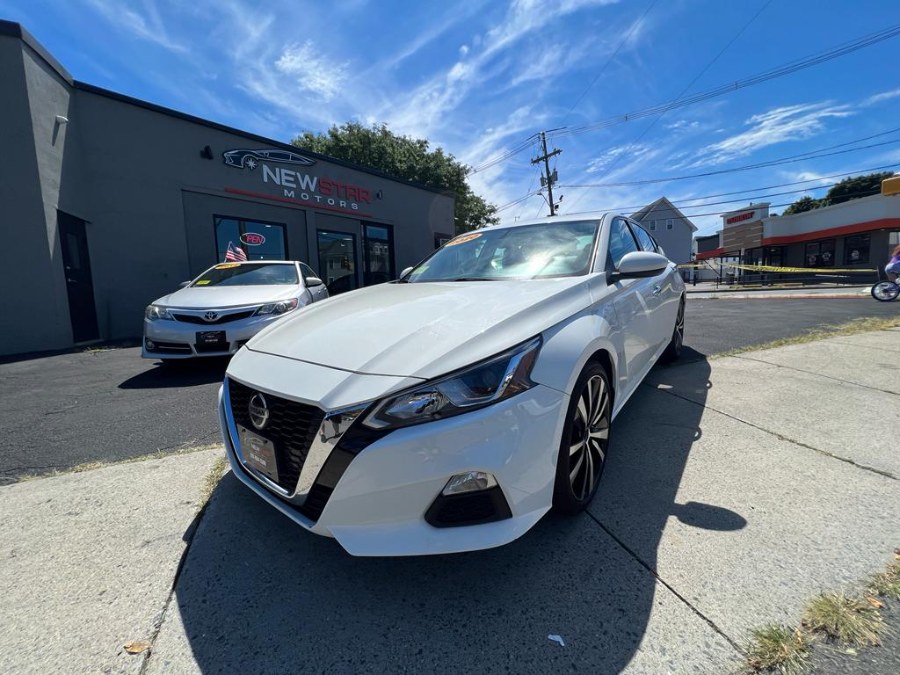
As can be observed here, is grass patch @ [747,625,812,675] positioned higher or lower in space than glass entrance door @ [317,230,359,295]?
lower

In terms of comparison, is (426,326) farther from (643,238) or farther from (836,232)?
(836,232)

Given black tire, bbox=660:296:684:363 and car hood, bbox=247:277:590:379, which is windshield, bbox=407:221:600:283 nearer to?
car hood, bbox=247:277:590:379

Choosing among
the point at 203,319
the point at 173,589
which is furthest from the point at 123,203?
the point at 173,589

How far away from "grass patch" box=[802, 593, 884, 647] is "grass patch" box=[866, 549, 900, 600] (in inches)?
4.0

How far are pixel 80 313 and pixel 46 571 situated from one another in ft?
27.6

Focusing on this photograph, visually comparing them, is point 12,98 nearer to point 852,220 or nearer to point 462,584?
point 462,584

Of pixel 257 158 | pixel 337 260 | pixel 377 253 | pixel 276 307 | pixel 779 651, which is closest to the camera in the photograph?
pixel 779 651

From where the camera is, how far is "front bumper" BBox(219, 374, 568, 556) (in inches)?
54.4

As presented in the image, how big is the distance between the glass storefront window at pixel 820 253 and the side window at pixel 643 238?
31.6 metres

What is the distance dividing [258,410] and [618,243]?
2.64 metres

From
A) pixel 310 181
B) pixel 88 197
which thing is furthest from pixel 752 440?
pixel 310 181

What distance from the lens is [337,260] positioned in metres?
13.4

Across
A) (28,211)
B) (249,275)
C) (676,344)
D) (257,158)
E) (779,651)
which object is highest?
(257,158)

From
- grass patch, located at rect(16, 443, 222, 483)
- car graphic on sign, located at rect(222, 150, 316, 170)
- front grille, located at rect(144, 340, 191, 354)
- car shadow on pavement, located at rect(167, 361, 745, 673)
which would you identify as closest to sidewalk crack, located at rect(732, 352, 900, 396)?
car shadow on pavement, located at rect(167, 361, 745, 673)
